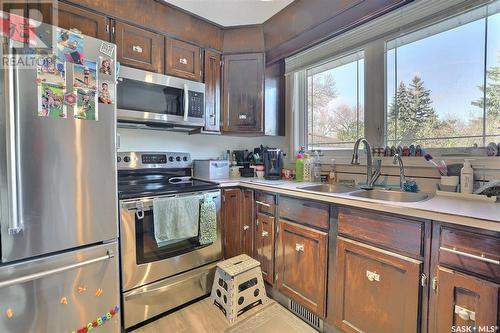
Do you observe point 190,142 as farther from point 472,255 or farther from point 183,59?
point 472,255

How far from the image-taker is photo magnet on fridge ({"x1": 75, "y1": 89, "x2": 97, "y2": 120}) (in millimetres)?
1238

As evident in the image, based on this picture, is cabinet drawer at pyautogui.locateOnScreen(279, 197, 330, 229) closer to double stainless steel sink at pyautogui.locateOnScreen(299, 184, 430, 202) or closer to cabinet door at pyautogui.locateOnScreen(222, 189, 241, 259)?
double stainless steel sink at pyautogui.locateOnScreen(299, 184, 430, 202)

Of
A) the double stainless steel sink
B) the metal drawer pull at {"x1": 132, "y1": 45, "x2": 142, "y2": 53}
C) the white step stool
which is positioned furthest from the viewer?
the metal drawer pull at {"x1": 132, "y1": 45, "x2": 142, "y2": 53}

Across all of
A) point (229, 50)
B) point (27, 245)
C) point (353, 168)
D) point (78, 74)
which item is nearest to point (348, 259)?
point (353, 168)

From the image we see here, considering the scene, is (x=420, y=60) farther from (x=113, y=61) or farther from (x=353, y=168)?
(x=113, y=61)

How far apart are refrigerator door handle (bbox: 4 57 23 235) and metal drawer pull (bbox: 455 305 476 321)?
194 cm

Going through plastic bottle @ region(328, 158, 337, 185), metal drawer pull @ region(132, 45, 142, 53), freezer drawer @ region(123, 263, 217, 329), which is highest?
metal drawer pull @ region(132, 45, 142, 53)

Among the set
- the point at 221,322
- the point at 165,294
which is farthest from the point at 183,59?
the point at 221,322

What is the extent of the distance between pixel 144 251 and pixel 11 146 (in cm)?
94

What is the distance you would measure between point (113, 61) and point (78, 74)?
22cm

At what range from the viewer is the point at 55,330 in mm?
1206

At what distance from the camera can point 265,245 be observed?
189cm

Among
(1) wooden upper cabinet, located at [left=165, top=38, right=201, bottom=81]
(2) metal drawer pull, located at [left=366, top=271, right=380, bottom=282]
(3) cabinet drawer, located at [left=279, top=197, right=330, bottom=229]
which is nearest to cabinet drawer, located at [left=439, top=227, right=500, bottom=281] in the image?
(2) metal drawer pull, located at [left=366, top=271, right=380, bottom=282]

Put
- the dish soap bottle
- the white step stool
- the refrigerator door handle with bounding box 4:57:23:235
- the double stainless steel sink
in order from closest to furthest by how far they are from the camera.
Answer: the refrigerator door handle with bounding box 4:57:23:235 → the dish soap bottle → the double stainless steel sink → the white step stool
